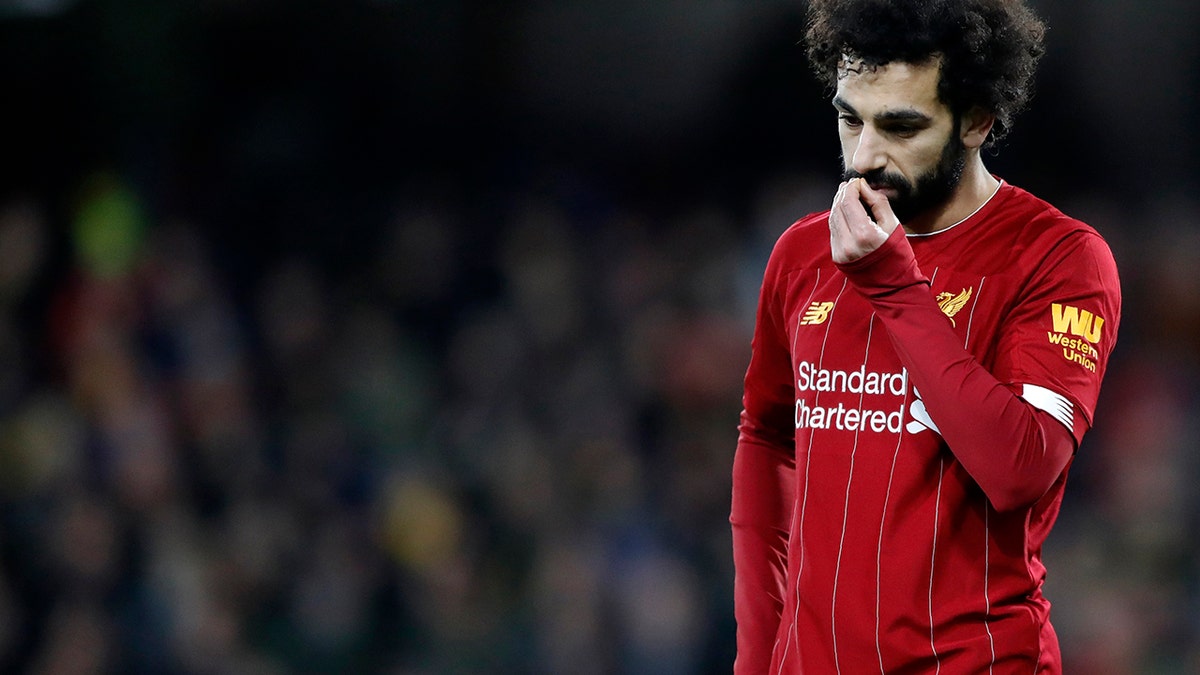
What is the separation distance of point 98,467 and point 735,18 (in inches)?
167

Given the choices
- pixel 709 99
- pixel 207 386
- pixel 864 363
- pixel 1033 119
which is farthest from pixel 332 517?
pixel 864 363

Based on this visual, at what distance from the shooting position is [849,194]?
6.65ft

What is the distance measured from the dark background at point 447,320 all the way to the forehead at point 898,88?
3978mm

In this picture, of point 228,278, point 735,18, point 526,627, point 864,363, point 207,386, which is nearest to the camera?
point 864,363

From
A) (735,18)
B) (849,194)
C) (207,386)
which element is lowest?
(207,386)

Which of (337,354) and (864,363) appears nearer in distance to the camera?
(864,363)

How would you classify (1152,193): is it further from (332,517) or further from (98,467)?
(98,467)

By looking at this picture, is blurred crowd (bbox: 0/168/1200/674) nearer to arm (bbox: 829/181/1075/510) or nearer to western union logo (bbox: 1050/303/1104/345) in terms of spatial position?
western union logo (bbox: 1050/303/1104/345)

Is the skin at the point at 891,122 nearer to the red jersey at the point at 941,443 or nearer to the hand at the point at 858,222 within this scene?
the hand at the point at 858,222

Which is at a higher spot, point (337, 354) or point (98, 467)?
point (337, 354)

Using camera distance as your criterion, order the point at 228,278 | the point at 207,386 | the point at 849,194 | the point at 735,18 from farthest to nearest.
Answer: the point at 735,18 → the point at 228,278 → the point at 207,386 → the point at 849,194

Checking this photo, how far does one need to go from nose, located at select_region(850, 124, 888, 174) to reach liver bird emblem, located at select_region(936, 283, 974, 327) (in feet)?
0.72

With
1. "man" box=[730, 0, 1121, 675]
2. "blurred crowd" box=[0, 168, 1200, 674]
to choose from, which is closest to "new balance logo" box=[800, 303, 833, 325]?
"man" box=[730, 0, 1121, 675]

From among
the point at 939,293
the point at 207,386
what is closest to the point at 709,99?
the point at 207,386
